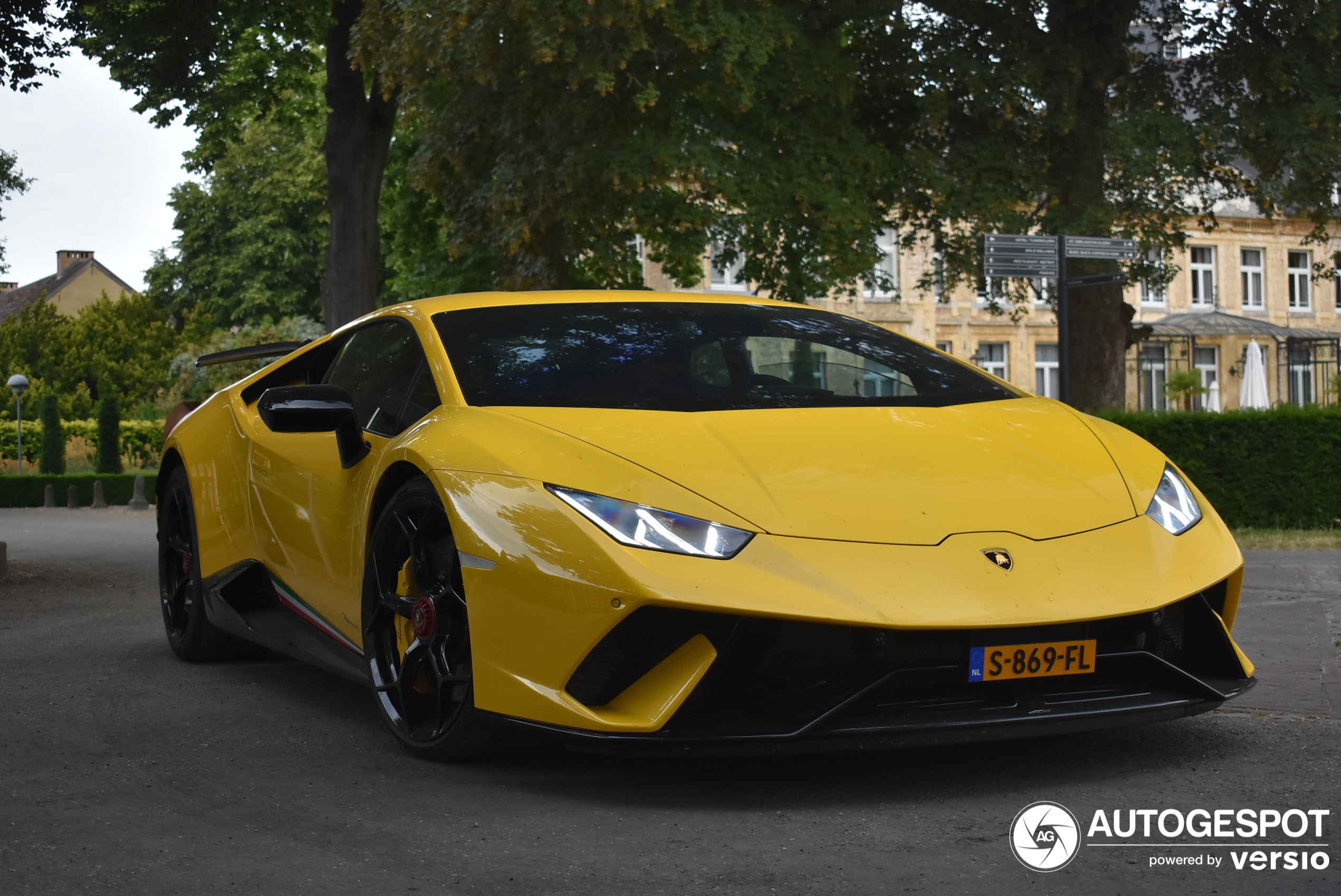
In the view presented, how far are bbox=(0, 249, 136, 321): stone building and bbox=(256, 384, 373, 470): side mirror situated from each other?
7507 centimetres

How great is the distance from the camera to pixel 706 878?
3.04 meters

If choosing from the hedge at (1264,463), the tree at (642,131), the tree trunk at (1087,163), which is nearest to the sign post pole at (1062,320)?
the hedge at (1264,463)

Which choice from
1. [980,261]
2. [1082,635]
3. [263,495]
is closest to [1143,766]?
[1082,635]

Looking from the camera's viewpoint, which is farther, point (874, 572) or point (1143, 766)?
point (1143, 766)

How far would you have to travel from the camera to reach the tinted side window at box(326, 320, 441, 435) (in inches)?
182

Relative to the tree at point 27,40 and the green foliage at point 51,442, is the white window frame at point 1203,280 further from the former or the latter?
the tree at point 27,40

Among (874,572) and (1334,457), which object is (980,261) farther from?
(874,572)

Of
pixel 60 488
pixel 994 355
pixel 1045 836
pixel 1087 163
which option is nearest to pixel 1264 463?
pixel 1087 163

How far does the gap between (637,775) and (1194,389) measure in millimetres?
36879

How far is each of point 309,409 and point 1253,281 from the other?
5256 centimetres

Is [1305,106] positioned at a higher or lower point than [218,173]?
lower

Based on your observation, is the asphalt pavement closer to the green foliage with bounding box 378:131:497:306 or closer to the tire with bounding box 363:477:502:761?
the tire with bounding box 363:477:502:761

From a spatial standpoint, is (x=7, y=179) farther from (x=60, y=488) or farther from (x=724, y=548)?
(x=724, y=548)

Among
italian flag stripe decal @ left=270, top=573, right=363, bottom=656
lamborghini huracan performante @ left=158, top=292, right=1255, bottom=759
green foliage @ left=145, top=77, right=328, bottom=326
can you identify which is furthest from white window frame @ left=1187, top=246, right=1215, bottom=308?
italian flag stripe decal @ left=270, top=573, right=363, bottom=656
